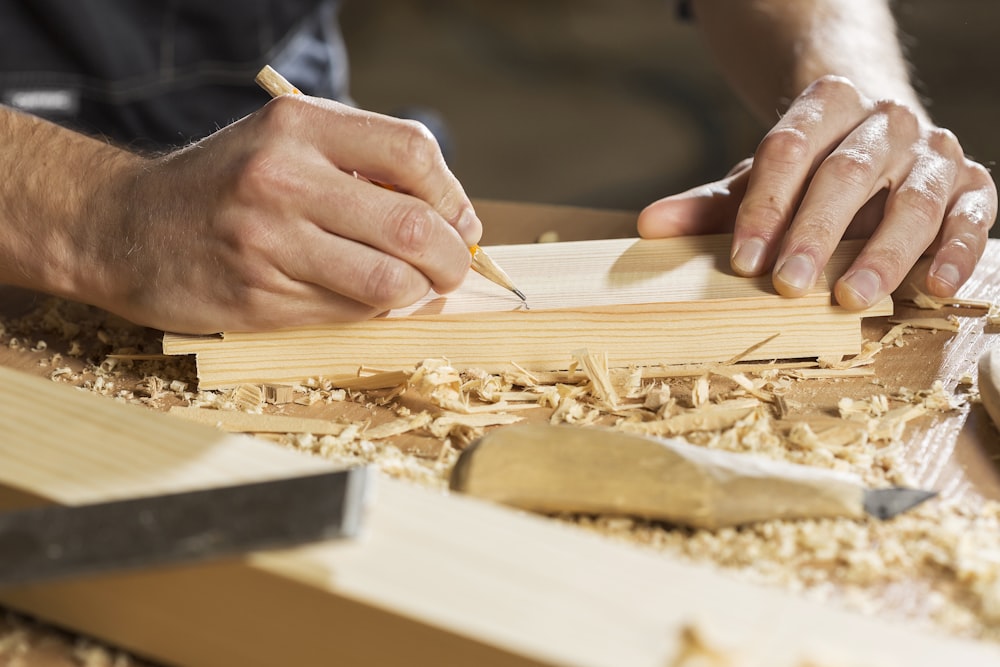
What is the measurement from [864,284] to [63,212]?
1118 millimetres

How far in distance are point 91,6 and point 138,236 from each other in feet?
3.52

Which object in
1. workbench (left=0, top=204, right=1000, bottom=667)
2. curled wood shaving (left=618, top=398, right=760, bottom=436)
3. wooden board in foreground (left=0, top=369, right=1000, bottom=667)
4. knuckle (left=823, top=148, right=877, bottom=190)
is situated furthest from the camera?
knuckle (left=823, top=148, right=877, bottom=190)

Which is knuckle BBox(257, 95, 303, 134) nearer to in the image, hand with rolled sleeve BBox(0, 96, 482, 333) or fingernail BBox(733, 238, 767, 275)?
hand with rolled sleeve BBox(0, 96, 482, 333)

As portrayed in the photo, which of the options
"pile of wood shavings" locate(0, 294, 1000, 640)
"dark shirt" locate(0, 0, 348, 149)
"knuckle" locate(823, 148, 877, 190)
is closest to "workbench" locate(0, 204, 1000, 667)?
"pile of wood shavings" locate(0, 294, 1000, 640)

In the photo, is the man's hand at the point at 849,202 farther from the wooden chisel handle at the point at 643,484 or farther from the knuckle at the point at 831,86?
the wooden chisel handle at the point at 643,484

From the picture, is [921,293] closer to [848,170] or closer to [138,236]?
[848,170]

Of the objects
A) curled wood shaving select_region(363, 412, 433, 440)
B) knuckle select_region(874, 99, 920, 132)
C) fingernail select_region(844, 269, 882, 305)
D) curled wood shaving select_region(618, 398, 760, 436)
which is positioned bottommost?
curled wood shaving select_region(363, 412, 433, 440)

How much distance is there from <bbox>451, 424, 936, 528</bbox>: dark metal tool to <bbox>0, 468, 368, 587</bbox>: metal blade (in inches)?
→ 7.0

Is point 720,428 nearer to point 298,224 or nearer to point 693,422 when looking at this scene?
point 693,422

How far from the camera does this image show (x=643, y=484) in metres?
0.93

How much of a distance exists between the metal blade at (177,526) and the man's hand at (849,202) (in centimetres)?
75

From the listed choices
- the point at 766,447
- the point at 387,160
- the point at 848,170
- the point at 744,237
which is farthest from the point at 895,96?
the point at 387,160

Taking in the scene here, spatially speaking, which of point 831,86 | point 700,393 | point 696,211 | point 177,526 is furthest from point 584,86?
point 177,526

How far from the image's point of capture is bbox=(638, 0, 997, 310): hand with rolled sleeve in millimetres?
1310
